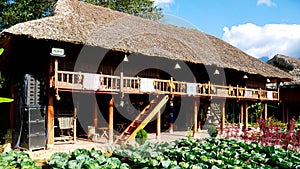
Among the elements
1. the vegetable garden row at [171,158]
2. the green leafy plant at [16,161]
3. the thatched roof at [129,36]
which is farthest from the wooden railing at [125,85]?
the green leafy plant at [16,161]

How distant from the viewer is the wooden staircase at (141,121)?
11633 millimetres

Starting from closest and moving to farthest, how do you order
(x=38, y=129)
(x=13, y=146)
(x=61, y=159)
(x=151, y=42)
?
(x=61, y=159), (x=38, y=129), (x=13, y=146), (x=151, y=42)

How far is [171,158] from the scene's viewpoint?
8.74 metres

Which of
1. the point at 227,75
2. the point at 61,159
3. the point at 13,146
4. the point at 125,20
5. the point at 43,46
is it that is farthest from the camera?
the point at 227,75

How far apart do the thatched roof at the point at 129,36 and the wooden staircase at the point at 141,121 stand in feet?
7.05

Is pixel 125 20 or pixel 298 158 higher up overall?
pixel 125 20

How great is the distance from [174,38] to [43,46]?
7682 mm

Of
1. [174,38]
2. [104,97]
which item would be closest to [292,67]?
[174,38]

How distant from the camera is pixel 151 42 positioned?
558 inches

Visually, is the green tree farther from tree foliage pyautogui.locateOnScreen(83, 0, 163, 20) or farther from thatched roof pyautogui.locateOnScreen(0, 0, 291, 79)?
thatched roof pyautogui.locateOnScreen(0, 0, 291, 79)

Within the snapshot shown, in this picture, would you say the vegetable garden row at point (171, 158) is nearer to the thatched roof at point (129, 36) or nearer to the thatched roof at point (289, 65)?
the thatched roof at point (129, 36)

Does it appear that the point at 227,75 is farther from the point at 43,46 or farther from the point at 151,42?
the point at 43,46

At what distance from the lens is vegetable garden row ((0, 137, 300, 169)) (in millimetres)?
7324

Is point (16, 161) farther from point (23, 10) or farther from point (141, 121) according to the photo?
point (23, 10)
